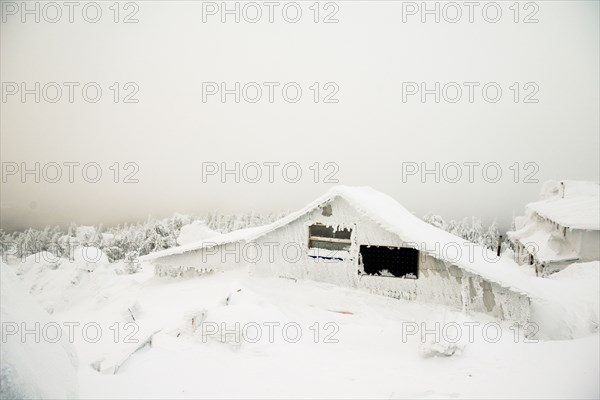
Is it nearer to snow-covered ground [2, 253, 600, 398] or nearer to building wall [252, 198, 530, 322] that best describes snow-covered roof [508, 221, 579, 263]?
snow-covered ground [2, 253, 600, 398]

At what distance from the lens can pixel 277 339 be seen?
1133 cm

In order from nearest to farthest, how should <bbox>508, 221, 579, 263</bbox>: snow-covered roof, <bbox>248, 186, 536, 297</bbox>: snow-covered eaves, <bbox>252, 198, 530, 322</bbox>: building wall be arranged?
<bbox>248, 186, 536, 297</bbox>: snow-covered eaves < <bbox>252, 198, 530, 322</bbox>: building wall < <bbox>508, 221, 579, 263</bbox>: snow-covered roof

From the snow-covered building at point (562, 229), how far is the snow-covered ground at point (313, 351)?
307 inches

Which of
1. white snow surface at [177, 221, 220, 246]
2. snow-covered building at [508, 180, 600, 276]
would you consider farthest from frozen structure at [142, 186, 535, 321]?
white snow surface at [177, 221, 220, 246]

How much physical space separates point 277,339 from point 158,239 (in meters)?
40.4

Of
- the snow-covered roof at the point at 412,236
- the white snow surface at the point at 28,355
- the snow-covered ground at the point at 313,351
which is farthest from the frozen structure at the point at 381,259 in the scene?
the white snow surface at the point at 28,355

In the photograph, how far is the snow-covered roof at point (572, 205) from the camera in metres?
22.8

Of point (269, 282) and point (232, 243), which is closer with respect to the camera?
point (269, 282)

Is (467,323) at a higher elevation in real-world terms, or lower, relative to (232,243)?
lower

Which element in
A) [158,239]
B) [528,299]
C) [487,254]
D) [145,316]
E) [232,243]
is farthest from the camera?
[158,239]

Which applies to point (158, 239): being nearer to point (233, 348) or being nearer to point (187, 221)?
point (187, 221)

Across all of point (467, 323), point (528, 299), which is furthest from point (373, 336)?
point (528, 299)

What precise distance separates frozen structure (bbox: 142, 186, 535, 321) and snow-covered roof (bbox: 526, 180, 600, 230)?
8642 mm

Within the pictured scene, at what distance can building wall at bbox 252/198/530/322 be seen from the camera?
14.2 meters
